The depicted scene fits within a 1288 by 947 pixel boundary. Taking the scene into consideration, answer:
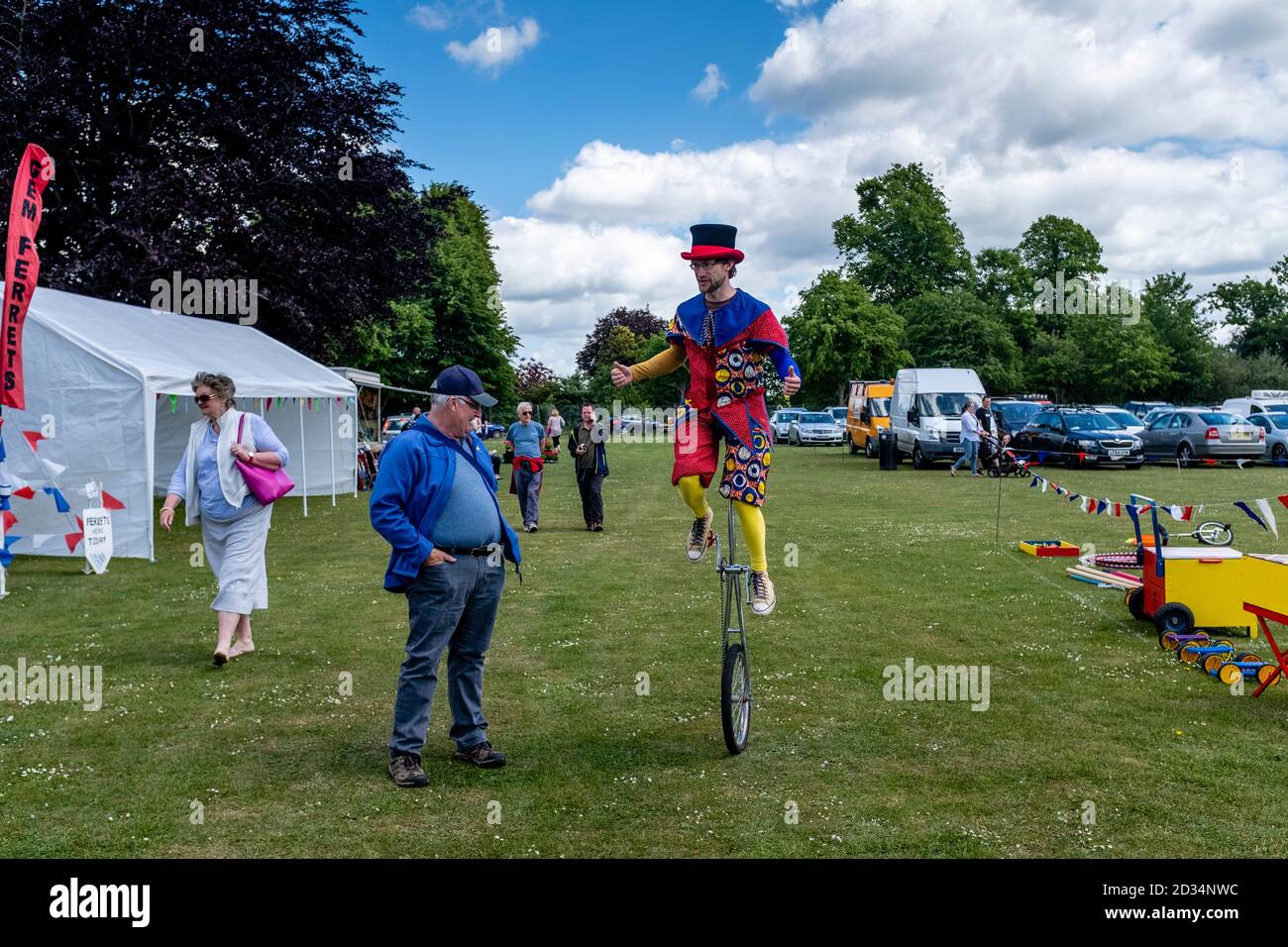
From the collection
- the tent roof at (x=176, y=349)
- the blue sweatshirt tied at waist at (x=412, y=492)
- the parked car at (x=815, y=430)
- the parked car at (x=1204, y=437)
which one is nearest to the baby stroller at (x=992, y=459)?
the parked car at (x=1204, y=437)

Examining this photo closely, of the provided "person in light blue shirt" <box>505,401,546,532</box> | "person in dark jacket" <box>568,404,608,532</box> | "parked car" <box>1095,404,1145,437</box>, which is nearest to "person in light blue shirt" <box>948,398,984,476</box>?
"parked car" <box>1095,404,1145,437</box>

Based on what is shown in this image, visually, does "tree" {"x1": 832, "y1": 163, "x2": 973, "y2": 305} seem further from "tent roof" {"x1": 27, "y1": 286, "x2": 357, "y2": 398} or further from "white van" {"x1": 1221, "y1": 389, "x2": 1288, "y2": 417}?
"tent roof" {"x1": 27, "y1": 286, "x2": 357, "y2": 398}

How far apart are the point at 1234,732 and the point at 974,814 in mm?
2251

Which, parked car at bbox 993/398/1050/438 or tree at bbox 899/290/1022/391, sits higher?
tree at bbox 899/290/1022/391

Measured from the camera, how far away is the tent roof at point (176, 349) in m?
14.7

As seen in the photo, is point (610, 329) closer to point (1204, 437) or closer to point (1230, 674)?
point (1204, 437)

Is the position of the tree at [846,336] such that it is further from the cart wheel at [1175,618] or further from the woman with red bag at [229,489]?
the woman with red bag at [229,489]

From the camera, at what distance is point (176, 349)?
56.1 feet

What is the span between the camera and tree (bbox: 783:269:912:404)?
2467 inches

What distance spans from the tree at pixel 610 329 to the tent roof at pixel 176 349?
8076cm

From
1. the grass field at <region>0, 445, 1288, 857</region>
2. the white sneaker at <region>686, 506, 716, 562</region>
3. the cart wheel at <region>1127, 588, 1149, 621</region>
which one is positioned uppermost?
the white sneaker at <region>686, 506, 716, 562</region>

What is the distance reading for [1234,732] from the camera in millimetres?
6340

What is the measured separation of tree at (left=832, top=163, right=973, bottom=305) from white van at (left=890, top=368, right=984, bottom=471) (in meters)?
38.0

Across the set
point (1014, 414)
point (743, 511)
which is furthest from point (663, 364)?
point (1014, 414)
